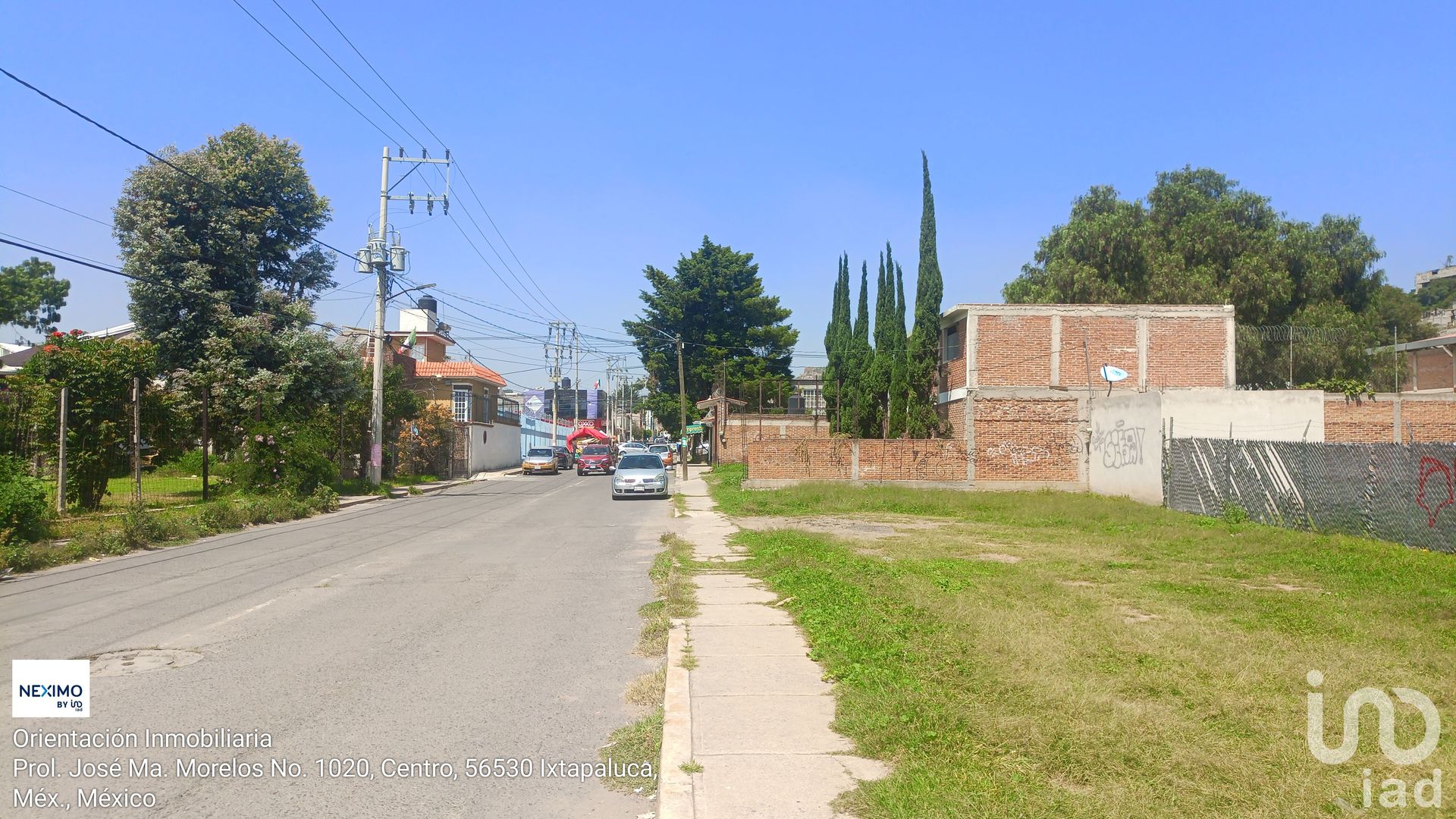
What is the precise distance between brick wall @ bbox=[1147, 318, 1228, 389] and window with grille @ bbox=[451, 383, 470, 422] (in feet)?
121

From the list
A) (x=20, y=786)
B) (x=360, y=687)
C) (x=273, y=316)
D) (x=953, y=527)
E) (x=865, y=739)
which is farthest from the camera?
(x=273, y=316)

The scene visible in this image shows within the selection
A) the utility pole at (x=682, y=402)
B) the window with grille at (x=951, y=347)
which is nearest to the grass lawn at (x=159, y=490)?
the utility pole at (x=682, y=402)

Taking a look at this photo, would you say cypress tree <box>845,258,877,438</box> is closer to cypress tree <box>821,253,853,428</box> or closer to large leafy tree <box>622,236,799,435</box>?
cypress tree <box>821,253,853,428</box>

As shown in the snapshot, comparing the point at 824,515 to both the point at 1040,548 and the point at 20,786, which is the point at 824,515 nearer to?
the point at 1040,548

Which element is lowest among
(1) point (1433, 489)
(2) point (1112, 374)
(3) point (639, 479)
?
(3) point (639, 479)

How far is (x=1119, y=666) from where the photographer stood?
7277mm

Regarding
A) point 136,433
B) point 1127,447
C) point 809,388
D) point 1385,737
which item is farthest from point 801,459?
point 809,388

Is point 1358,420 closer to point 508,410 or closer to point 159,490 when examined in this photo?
point 159,490

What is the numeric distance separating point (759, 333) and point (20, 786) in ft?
206

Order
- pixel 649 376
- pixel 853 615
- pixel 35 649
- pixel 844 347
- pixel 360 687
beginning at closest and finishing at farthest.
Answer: pixel 360 687
pixel 35 649
pixel 853 615
pixel 844 347
pixel 649 376

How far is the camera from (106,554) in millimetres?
16078

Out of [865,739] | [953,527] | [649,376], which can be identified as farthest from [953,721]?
[649,376]

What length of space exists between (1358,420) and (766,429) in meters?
30.7

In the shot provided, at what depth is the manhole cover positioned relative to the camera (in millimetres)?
7766
